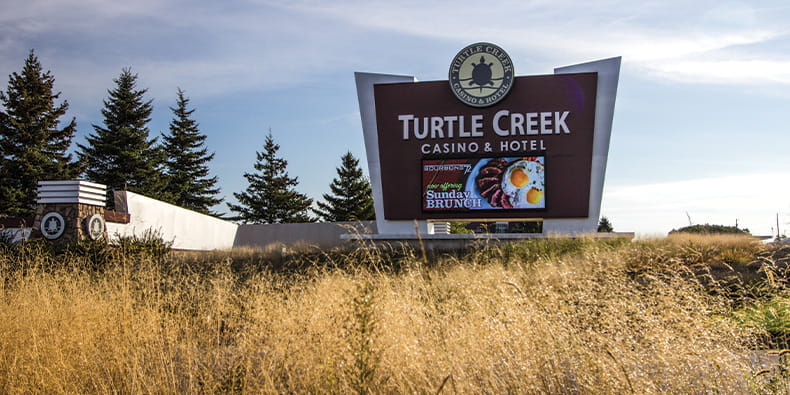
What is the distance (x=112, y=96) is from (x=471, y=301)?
35081 mm

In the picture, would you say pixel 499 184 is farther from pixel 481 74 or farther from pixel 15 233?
pixel 15 233

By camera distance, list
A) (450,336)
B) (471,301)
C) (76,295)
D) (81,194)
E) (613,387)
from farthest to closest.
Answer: (81,194), (76,295), (471,301), (450,336), (613,387)

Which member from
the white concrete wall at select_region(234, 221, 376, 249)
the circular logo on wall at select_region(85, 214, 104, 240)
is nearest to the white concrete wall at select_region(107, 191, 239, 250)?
the circular logo on wall at select_region(85, 214, 104, 240)

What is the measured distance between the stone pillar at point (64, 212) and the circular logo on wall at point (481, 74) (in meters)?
12.3

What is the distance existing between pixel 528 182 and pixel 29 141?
25648mm

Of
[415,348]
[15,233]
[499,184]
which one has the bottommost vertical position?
[415,348]

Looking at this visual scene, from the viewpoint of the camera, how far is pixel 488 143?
20.5m

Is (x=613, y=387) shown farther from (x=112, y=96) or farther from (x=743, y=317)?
(x=112, y=96)

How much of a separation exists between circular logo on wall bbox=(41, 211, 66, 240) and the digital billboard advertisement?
33.4 ft

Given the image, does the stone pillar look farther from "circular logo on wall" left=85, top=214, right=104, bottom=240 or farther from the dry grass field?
the dry grass field

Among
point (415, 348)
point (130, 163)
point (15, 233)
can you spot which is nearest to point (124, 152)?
point (130, 163)

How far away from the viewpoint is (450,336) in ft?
17.3

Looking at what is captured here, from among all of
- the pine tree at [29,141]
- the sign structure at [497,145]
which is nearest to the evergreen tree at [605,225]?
the sign structure at [497,145]

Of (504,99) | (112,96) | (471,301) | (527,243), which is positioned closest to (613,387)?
(471,301)
